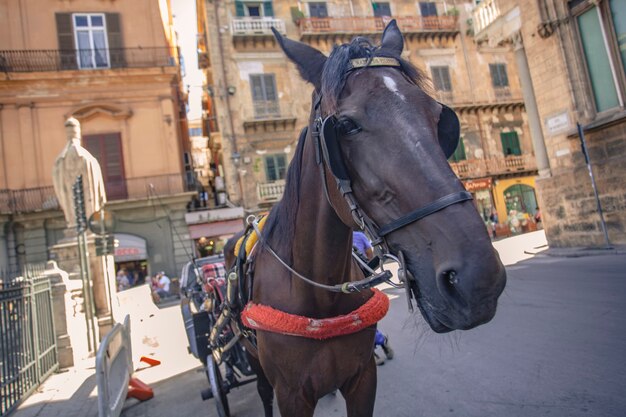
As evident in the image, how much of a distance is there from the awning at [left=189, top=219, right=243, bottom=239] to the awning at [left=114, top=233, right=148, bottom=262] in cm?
238

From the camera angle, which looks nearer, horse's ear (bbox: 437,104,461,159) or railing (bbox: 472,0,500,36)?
horse's ear (bbox: 437,104,461,159)

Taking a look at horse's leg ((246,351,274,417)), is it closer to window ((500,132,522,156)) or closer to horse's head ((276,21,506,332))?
horse's head ((276,21,506,332))

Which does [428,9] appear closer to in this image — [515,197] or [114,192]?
[515,197]

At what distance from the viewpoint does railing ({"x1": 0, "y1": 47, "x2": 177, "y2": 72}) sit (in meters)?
17.9

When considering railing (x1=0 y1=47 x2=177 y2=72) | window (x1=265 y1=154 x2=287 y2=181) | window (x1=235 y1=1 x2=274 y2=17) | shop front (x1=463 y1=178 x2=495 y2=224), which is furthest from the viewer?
shop front (x1=463 y1=178 x2=495 y2=224)

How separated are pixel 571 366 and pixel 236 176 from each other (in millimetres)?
19376

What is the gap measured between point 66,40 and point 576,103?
21036 millimetres

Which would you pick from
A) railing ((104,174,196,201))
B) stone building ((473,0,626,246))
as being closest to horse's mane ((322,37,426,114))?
stone building ((473,0,626,246))

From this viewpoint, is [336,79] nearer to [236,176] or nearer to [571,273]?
[571,273]

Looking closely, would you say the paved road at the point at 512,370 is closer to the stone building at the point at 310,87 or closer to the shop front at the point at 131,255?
the shop front at the point at 131,255


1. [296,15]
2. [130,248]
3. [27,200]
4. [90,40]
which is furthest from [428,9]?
[27,200]

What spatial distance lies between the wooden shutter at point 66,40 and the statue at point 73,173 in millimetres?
13823

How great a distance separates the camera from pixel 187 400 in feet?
15.2

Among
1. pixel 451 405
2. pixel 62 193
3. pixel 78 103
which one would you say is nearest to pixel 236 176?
pixel 78 103
